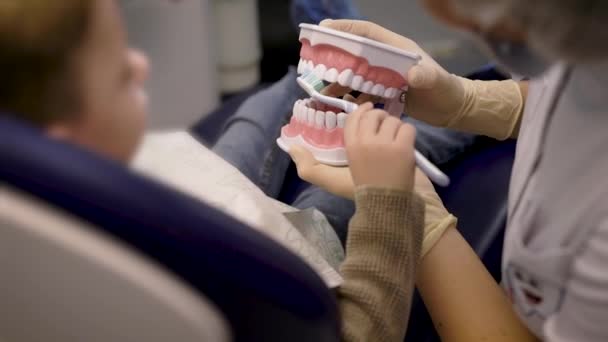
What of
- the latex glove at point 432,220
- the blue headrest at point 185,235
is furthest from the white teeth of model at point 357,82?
the blue headrest at point 185,235

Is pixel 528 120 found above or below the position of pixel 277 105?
above

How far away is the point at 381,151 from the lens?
496mm

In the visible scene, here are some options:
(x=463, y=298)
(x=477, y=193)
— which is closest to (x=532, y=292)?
(x=463, y=298)

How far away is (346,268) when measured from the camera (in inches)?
20.1

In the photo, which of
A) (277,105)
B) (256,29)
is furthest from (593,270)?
(256,29)

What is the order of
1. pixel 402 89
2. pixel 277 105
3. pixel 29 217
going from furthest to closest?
pixel 277 105 → pixel 402 89 → pixel 29 217

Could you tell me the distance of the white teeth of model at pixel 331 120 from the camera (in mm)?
607

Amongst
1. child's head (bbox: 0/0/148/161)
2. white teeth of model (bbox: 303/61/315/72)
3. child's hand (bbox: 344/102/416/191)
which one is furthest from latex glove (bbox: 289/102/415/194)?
child's head (bbox: 0/0/148/161)

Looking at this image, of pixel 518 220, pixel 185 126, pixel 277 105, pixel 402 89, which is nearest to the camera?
pixel 185 126

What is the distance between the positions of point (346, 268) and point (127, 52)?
0.25m

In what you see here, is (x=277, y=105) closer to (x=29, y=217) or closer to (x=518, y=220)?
(x=518, y=220)

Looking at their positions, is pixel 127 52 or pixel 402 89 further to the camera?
pixel 402 89

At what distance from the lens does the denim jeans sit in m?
0.77

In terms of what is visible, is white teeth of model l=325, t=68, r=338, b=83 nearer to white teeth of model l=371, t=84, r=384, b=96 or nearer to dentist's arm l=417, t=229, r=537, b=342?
white teeth of model l=371, t=84, r=384, b=96
